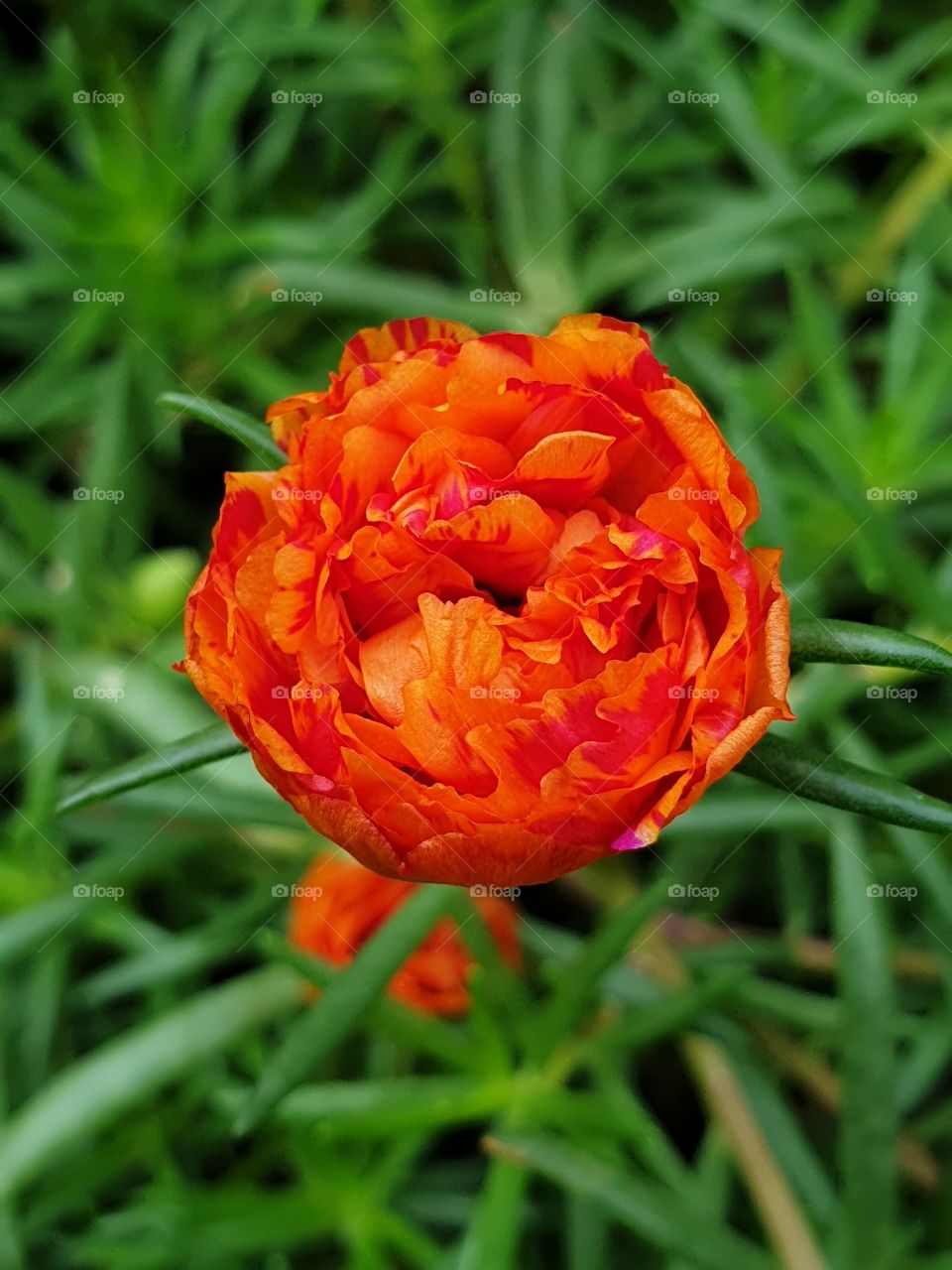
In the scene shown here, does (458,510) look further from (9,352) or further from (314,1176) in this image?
(9,352)

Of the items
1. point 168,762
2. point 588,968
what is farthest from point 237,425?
point 588,968

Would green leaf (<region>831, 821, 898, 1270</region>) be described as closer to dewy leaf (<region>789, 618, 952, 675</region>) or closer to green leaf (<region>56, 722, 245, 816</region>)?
dewy leaf (<region>789, 618, 952, 675</region>)

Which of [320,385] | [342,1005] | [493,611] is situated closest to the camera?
[493,611]

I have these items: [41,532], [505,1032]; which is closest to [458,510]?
[505,1032]

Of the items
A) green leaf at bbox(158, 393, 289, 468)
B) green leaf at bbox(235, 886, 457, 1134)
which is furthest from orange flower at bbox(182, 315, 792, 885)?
green leaf at bbox(235, 886, 457, 1134)

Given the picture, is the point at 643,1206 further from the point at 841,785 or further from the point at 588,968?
the point at 841,785

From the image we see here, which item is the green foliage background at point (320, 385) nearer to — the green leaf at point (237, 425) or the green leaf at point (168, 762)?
the green leaf at point (168, 762)
